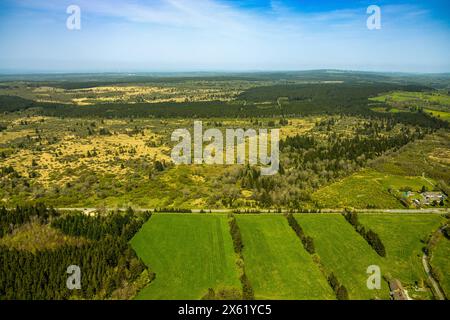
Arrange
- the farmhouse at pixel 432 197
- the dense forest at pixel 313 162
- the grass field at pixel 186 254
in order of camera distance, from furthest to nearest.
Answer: the dense forest at pixel 313 162, the farmhouse at pixel 432 197, the grass field at pixel 186 254

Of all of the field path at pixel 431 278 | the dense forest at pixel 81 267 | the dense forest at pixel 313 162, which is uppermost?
the dense forest at pixel 313 162

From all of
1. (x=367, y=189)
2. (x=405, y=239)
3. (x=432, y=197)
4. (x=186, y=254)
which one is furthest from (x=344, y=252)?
(x=432, y=197)

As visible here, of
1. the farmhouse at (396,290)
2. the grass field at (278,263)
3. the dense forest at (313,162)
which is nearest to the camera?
the farmhouse at (396,290)

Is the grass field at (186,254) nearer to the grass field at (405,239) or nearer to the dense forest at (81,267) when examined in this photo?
the dense forest at (81,267)

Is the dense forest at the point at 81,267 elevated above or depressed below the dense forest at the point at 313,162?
below

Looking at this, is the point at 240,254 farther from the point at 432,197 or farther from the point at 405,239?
the point at 432,197

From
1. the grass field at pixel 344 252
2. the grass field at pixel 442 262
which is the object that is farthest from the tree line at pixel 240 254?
the grass field at pixel 442 262
